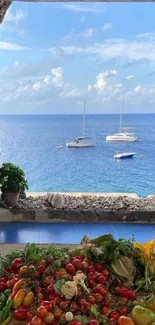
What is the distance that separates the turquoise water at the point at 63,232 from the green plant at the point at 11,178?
1.47 feet

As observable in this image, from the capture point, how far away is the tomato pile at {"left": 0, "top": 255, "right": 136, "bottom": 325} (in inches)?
71.6

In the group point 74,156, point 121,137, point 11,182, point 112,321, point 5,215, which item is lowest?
point 112,321

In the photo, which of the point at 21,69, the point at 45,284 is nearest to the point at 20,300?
the point at 45,284

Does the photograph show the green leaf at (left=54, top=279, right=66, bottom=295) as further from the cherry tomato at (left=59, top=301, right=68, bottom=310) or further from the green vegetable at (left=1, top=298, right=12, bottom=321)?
the green vegetable at (left=1, top=298, right=12, bottom=321)

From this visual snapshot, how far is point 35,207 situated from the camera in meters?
5.79

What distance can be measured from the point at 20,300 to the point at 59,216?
3.75m

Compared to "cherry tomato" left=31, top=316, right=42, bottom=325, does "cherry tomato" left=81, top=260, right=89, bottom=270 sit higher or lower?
higher

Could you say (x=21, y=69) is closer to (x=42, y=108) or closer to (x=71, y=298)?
(x=42, y=108)

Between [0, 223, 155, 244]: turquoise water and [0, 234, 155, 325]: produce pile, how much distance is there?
252cm

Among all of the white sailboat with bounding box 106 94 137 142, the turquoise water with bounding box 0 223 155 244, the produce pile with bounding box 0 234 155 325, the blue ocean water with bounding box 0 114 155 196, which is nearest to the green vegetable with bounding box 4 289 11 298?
the produce pile with bounding box 0 234 155 325

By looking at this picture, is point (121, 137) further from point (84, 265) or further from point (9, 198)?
point (84, 265)

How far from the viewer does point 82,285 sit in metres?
1.94

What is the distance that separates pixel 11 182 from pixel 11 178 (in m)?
0.05

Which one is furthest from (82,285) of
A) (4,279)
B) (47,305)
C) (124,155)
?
(124,155)
